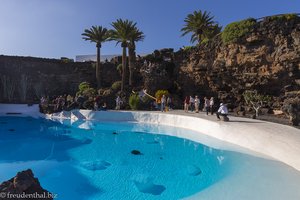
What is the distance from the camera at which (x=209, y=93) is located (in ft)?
94.3

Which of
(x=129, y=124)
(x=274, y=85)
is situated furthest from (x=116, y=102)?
(x=274, y=85)

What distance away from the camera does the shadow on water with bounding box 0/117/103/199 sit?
8969 mm

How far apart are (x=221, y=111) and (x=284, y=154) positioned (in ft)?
21.9

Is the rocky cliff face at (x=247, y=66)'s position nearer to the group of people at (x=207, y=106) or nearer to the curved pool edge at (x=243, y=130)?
the group of people at (x=207, y=106)

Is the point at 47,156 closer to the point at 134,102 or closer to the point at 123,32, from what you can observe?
the point at 134,102

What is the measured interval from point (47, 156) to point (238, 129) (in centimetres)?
991

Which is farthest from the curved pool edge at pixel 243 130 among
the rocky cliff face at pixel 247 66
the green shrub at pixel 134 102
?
the rocky cliff face at pixel 247 66

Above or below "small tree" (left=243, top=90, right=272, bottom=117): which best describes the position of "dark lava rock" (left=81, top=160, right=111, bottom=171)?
below

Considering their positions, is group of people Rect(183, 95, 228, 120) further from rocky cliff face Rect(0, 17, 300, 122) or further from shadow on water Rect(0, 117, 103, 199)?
shadow on water Rect(0, 117, 103, 199)

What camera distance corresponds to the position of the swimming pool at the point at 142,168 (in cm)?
838

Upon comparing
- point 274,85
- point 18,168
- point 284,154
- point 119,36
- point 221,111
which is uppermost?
point 119,36

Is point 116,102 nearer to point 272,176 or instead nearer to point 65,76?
point 65,76

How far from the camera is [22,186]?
5.25 metres

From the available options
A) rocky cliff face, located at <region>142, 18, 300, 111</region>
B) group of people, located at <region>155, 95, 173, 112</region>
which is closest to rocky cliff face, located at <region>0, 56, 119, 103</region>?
rocky cliff face, located at <region>142, 18, 300, 111</region>
